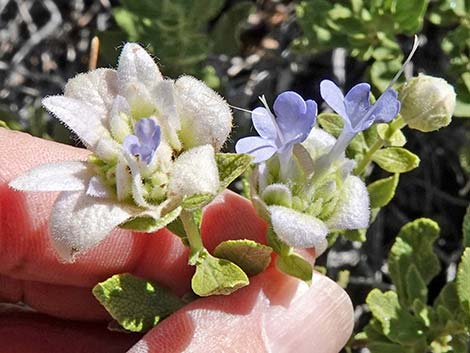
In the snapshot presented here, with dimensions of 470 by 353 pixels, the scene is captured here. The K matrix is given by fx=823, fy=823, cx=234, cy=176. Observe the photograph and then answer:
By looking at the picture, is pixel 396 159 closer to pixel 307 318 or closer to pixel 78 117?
pixel 307 318

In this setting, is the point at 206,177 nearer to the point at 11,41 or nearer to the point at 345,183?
the point at 345,183

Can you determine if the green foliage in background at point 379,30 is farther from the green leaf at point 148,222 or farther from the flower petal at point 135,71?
the green leaf at point 148,222

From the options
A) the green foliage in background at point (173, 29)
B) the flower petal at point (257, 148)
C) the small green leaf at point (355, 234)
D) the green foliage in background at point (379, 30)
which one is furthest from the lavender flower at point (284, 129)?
the green foliage in background at point (173, 29)

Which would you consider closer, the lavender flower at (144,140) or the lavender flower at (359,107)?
the lavender flower at (144,140)

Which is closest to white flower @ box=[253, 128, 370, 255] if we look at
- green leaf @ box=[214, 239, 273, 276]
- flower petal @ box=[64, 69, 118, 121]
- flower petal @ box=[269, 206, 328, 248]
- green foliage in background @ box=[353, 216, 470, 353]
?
flower petal @ box=[269, 206, 328, 248]

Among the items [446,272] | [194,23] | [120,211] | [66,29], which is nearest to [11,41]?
[66,29]

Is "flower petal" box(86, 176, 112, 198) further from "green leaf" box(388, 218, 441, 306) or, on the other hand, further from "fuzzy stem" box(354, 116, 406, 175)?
"green leaf" box(388, 218, 441, 306)

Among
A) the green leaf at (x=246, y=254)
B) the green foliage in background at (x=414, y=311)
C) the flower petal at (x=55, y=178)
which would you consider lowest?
the green foliage in background at (x=414, y=311)
